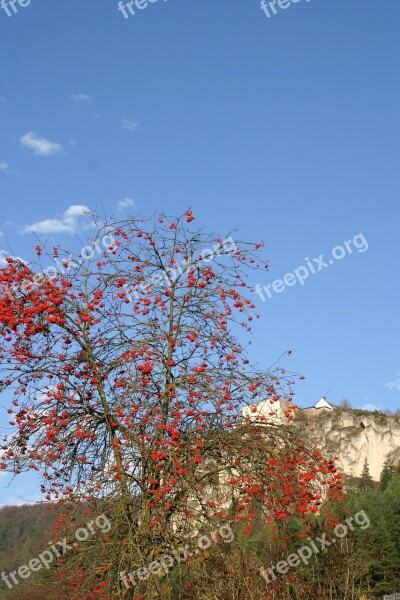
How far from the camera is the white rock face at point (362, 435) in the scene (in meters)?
106

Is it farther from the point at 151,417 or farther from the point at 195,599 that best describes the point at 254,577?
the point at 151,417

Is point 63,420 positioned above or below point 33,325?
below

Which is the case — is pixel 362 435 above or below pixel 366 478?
above

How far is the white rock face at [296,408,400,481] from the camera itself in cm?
10556

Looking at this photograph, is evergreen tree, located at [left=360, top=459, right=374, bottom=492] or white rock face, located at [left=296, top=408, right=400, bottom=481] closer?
evergreen tree, located at [left=360, top=459, right=374, bottom=492]

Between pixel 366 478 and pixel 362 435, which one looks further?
pixel 362 435

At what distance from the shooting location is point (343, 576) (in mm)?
13969

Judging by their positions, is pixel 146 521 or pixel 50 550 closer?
pixel 146 521

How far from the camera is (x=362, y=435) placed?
10775 cm

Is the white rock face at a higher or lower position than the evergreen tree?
higher

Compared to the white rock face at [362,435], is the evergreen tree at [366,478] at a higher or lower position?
lower

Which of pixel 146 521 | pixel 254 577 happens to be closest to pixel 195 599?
pixel 254 577

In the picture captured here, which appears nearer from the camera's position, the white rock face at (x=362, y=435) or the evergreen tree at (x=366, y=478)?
the evergreen tree at (x=366, y=478)

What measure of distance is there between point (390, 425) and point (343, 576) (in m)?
100
